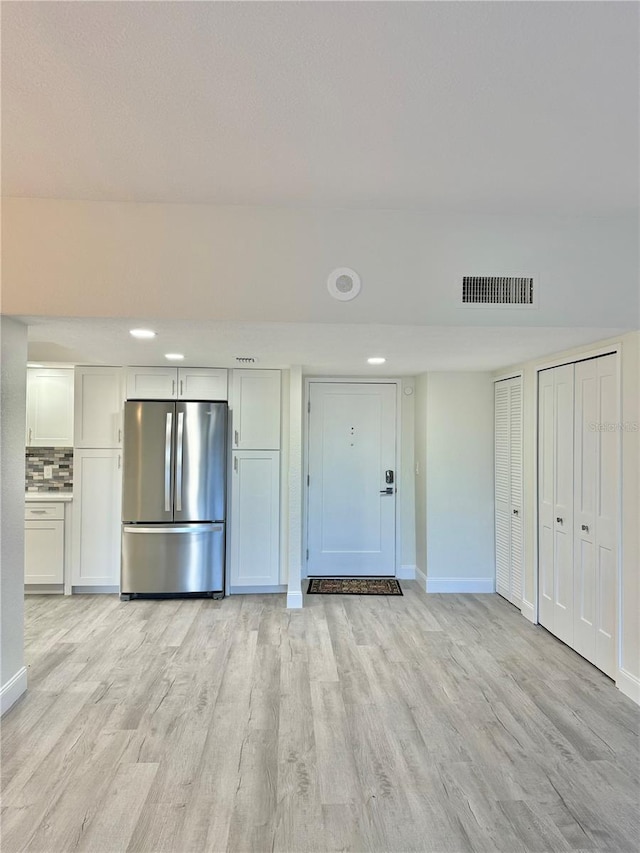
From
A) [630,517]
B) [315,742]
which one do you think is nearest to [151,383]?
[315,742]

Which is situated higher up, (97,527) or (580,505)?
(580,505)

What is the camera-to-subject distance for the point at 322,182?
2307mm

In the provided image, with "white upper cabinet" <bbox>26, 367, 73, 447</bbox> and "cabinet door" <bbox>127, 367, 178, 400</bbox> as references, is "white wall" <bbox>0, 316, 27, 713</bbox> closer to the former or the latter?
"cabinet door" <bbox>127, 367, 178, 400</bbox>

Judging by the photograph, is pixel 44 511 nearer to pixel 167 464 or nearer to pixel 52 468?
pixel 52 468

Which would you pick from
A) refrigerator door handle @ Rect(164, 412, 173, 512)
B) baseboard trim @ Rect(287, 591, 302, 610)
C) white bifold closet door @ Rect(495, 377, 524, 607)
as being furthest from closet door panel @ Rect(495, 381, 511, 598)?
refrigerator door handle @ Rect(164, 412, 173, 512)

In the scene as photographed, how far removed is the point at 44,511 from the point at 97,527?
1.63ft

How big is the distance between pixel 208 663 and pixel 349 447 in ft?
8.78

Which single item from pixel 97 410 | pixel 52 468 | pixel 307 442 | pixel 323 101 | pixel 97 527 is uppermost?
pixel 323 101

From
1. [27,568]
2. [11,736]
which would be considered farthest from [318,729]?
[27,568]

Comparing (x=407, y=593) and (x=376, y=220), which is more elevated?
(x=376, y=220)

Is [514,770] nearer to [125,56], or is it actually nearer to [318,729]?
[318,729]

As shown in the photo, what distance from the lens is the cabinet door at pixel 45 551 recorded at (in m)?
4.72

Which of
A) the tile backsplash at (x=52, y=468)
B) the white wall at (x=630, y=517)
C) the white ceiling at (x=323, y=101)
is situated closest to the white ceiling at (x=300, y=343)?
the white wall at (x=630, y=517)

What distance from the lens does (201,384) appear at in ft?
15.7
